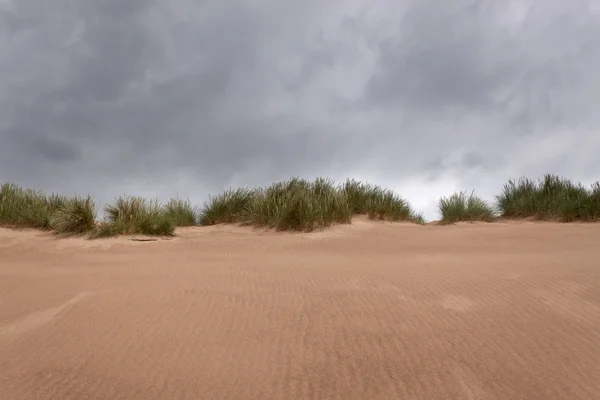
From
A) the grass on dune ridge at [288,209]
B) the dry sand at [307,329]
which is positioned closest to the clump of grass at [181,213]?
the grass on dune ridge at [288,209]

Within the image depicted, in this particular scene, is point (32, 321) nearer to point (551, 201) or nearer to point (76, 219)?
point (76, 219)

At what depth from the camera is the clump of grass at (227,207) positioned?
13070mm

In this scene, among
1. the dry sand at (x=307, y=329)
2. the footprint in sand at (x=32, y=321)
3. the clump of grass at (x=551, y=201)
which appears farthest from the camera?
the clump of grass at (x=551, y=201)

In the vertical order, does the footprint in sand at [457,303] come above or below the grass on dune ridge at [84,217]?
below

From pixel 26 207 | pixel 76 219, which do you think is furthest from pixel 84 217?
Answer: pixel 26 207

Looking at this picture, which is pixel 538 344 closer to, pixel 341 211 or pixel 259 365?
pixel 259 365

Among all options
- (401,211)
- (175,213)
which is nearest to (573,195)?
(401,211)

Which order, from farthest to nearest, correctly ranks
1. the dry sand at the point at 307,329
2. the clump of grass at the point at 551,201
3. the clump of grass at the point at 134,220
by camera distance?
the clump of grass at the point at 551,201
the clump of grass at the point at 134,220
the dry sand at the point at 307,329

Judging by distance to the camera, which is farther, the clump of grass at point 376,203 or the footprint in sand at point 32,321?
the clump of grass at point 376,203

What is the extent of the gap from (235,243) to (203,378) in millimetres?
6015

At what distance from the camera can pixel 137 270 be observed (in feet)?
20.6

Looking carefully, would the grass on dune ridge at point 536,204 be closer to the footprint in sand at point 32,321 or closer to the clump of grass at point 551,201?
the clump of grass at point 551,201

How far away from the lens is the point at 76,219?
999cm

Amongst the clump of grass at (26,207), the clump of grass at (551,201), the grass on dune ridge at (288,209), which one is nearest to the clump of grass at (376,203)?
the grass on dune ridge at (288,209)
